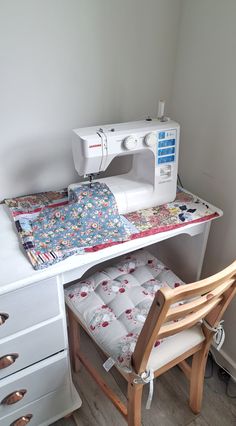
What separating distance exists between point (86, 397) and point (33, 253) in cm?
84

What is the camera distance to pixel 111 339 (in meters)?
1.05

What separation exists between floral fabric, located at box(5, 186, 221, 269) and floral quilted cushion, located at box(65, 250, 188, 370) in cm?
26

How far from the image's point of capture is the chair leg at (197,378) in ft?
3.82

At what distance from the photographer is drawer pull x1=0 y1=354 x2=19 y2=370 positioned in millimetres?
950

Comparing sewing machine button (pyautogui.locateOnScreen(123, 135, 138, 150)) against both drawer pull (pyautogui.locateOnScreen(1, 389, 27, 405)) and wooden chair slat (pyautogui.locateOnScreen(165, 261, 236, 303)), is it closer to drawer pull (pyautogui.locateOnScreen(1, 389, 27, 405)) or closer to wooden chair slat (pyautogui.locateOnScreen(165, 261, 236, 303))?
wooden chair slat (pyautogui.locateOnScreen(165, 261, 236, 303))

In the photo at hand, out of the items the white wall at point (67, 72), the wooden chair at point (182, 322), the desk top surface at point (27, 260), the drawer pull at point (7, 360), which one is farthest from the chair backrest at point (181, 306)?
the white wall at point (67, 72)

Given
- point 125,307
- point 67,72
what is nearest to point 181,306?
point 125,307

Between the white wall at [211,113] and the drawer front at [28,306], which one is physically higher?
the white wall at [211,113]

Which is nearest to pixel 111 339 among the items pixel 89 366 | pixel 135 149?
pixel 89 366

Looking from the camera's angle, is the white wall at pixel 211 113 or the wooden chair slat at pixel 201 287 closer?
the wooden chair slat at pixel 201 287

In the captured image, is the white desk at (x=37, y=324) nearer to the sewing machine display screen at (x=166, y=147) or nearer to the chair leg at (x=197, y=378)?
the sewing machine display screen at (x=166, y=147)

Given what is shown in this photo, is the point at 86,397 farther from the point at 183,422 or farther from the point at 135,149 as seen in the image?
the point at 135,149

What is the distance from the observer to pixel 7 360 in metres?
0.96

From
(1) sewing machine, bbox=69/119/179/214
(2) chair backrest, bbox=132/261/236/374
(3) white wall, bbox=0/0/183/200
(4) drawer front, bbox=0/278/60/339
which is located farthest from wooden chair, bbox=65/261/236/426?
(3) white wall, bbox=0/0/183/200
